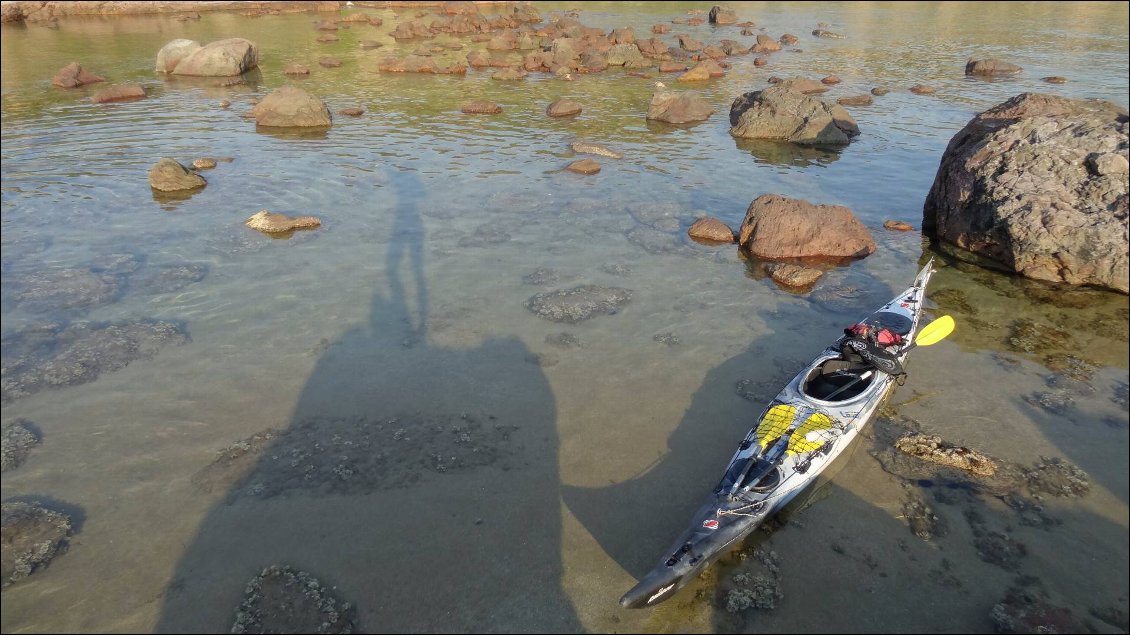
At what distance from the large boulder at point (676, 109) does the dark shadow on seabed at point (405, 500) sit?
22.4 meters

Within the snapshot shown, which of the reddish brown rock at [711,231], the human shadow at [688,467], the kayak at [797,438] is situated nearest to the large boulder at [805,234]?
the reddish brown rock at [711,231]

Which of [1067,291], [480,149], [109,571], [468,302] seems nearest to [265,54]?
[480,149]

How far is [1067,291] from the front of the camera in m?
16.0

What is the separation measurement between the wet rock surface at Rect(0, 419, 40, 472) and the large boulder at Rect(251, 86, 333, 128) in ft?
75.5

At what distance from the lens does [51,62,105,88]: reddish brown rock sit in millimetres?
37812

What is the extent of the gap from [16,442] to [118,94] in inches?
1294

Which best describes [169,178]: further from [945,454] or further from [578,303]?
[945,454]

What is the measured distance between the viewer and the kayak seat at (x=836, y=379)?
12086mm

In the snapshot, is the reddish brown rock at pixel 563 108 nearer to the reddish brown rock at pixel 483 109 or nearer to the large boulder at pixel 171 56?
the reddish brown rock at pixel 483 109

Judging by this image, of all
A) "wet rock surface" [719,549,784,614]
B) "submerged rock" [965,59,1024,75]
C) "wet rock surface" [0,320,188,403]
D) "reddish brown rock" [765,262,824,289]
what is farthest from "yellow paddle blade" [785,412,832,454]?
"submerged rock" [965,59,1024,75]

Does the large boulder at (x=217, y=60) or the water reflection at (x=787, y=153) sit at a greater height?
the large boulder at (x=217, y=60)

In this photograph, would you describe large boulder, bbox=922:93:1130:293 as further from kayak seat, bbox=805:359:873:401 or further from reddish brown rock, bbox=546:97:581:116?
reddish brown rock, bbox=546:97:581:116

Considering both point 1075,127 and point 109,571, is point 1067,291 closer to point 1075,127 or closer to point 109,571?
point 1075,127

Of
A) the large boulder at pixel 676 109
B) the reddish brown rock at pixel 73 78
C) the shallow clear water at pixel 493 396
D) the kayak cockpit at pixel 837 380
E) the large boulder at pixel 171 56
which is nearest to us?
the shallow clear water at pixel 493 396
